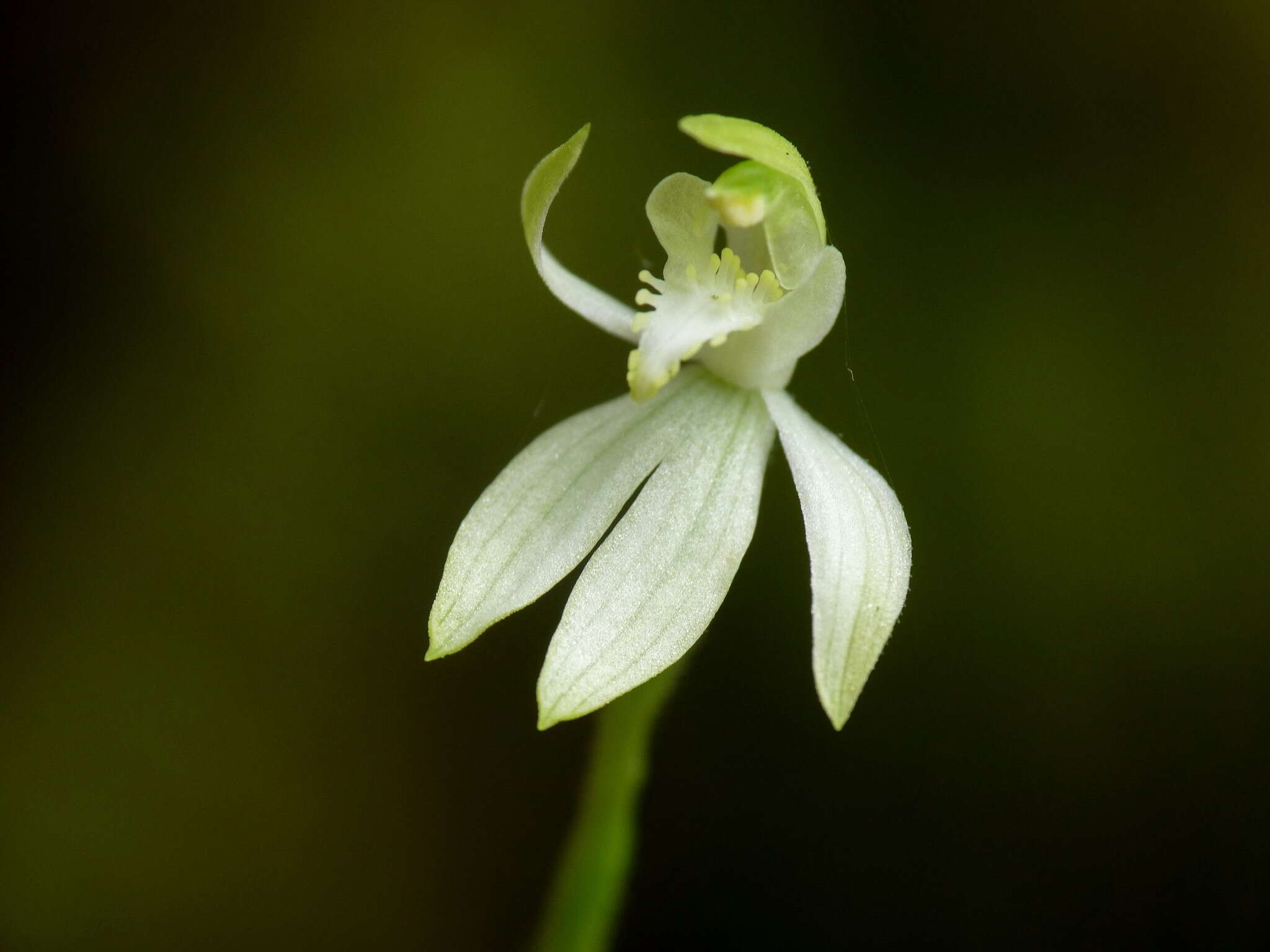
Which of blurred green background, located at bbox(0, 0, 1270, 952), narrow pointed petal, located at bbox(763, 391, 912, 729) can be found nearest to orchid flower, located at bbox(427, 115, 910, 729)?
narrow pointed petal, located at bbox(763, 391, 912, 729)

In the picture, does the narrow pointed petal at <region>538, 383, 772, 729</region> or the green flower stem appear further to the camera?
the green flower stem

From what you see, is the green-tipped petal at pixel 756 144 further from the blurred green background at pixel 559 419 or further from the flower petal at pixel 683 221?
the blurred green background at pixel 559 419

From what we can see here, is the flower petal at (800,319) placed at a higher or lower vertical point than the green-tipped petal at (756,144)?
lower

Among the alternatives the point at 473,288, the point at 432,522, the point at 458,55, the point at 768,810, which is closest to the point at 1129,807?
the point at 768,810

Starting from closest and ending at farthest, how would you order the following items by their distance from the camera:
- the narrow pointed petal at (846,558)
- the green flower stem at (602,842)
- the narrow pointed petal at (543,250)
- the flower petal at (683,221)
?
the narrow pointed petal at (846,558) < the narrow pointed petal at (543,250) < the flower petal at (683,221) < the green flower stem at (602,842)

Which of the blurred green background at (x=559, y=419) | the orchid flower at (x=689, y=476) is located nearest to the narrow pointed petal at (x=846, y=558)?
the orchid flower at (x=689, y=476)

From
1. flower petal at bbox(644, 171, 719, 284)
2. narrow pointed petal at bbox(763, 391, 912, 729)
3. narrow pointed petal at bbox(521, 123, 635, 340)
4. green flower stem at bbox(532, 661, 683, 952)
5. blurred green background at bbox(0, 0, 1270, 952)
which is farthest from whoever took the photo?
blurred green background at bbox(0, 0, 1270, 952)

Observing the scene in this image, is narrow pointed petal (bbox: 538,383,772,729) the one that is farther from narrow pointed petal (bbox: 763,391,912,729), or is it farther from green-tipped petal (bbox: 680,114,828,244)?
green-tipped petal (bbox: 680,114,828,244)
